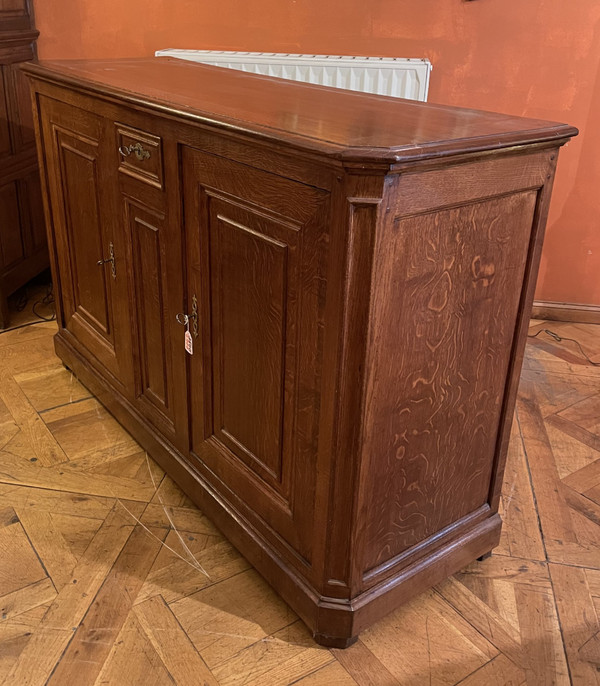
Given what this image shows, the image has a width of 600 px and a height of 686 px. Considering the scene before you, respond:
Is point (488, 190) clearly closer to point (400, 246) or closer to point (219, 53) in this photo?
point (400, 246)

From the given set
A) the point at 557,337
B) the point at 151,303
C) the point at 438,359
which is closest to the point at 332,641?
the point at 438,359

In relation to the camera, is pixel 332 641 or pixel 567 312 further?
pixel 567 312

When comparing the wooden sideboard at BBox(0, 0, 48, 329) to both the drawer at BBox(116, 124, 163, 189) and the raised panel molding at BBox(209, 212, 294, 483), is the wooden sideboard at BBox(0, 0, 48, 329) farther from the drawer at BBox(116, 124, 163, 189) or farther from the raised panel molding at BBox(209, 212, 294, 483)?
the raised panel molding at BBox(209, 212, 294, 483)

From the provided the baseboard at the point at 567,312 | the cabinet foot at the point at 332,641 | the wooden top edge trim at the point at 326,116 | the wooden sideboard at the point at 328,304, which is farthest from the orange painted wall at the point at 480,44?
the cabinet foot at the point at 332,641

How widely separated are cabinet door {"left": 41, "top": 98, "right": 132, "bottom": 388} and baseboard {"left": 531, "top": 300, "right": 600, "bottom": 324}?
1.60 meters

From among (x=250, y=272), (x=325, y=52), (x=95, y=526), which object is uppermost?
(x=325, y=52)

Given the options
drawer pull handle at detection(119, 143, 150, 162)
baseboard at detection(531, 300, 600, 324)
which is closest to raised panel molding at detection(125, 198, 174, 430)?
drawer pull handle at detection(119, 143, 150, 162)

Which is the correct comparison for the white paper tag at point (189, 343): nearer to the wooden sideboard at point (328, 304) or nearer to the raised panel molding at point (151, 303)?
the wooden sideboard at point (328, 304)

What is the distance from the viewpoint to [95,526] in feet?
5.26

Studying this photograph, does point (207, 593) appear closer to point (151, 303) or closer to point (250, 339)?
point (250, 339)

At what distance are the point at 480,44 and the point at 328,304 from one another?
1.67 metres

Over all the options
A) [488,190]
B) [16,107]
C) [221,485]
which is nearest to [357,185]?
[488,190]

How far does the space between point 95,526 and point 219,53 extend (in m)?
1.70

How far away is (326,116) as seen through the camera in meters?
1.24
